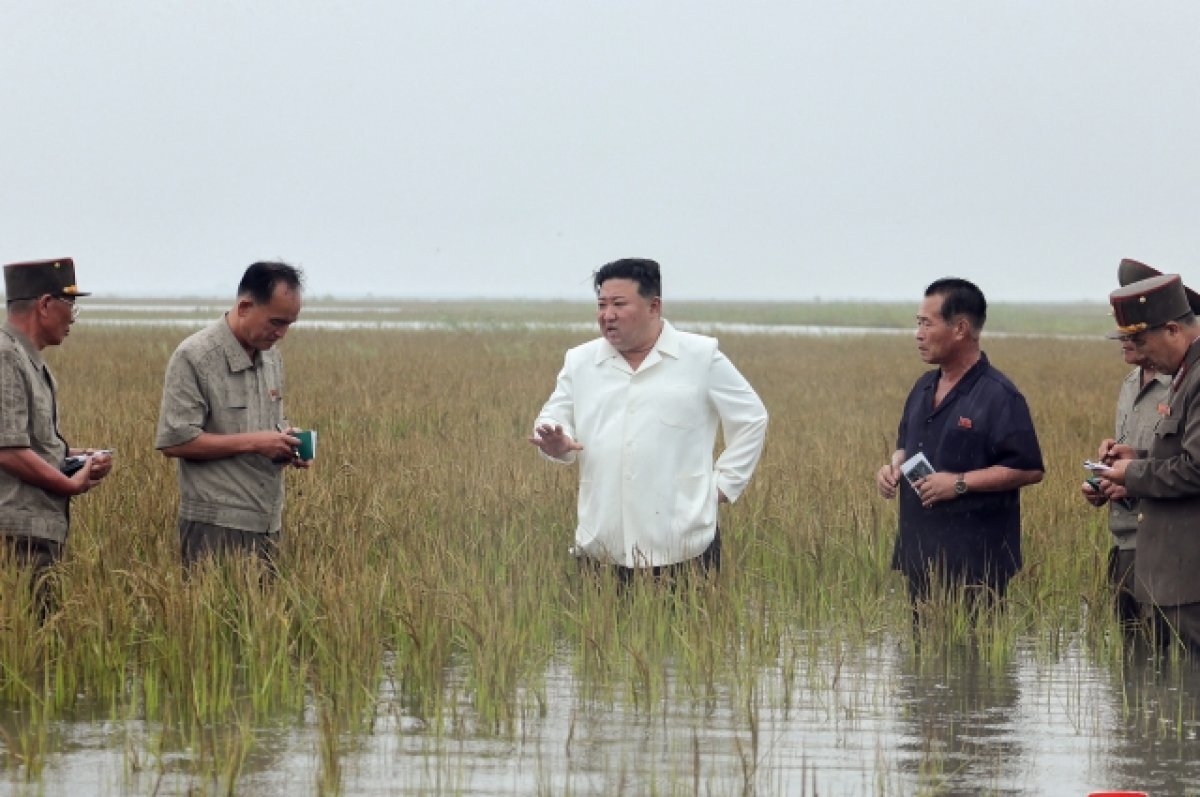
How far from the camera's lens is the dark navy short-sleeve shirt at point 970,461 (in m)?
5.81

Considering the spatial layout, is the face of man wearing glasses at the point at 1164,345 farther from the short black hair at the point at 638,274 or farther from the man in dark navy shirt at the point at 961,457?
the short black hair at the point at 638,274

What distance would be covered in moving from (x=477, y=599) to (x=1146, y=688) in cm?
257

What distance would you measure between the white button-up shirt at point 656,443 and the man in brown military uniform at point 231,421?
1.01m

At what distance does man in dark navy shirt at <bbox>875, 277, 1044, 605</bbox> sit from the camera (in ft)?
19.1

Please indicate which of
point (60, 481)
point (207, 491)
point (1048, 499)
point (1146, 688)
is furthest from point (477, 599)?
point (1048, 499)

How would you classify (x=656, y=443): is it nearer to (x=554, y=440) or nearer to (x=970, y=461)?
(x=554, y=440)

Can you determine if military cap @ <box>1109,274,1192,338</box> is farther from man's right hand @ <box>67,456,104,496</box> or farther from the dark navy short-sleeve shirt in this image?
man's right hand @ <box>67,456,104,496</box>

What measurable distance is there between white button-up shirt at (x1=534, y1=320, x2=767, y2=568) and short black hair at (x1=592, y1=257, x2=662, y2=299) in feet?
0.60

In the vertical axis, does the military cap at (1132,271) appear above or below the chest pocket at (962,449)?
above

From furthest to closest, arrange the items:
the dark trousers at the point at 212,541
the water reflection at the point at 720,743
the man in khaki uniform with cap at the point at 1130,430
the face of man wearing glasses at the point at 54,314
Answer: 1. the man in khaki uniform with cap at the point at 1130,430
2. the dark trousers at the point at 212,541
3. the face of man wearing glasses at the point at 54,314
4. the water reflection at the point at 720,743

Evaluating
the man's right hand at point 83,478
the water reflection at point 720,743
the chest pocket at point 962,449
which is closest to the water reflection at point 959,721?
the water reflection at point 720,743

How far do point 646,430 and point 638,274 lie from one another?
573 mm

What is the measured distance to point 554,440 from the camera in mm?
5730

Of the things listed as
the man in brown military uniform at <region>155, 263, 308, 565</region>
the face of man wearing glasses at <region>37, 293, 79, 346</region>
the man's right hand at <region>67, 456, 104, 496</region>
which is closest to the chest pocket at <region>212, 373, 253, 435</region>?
the man in brown military uniform at <region>155, 263, 308, 565</region>
